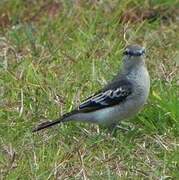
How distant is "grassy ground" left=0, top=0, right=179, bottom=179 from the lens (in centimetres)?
633

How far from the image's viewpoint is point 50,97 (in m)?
7.37

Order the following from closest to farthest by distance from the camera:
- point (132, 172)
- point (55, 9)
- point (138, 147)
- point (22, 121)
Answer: point (132, 172) < point (138, 147) < point (22, 121) < point (55, 9)

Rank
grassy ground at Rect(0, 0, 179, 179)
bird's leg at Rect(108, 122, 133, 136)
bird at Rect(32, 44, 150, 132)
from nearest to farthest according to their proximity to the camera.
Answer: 1. grassy ground at Rect(0, 0, 179, 179)
2. bird at Rect(32, 44, 150, 132)
3. bird's leg at Rect(108, 122, 133, 136)

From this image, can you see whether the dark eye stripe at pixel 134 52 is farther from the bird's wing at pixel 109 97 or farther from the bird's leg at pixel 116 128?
the bird's leg at pixel 116 128

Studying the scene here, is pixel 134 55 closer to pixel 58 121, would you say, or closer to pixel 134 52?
pixel 134 52

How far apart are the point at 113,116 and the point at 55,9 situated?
2593mm

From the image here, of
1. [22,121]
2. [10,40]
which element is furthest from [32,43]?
[22,121]

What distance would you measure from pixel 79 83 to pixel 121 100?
93cm

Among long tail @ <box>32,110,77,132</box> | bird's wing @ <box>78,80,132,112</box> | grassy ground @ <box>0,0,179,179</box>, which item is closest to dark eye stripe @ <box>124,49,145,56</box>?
bird's wing @ <box>78,80,132,112</box>

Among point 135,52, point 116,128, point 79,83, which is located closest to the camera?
point 135,52

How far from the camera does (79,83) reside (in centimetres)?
767

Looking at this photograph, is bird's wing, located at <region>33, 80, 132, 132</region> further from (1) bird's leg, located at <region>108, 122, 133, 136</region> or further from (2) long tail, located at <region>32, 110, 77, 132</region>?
(1) bird's leg, located at <region>108, 122, 133, 136</region>

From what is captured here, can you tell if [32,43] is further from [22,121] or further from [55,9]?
[22,121]

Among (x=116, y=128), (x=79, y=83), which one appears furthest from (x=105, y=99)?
(x=79, y=83)
